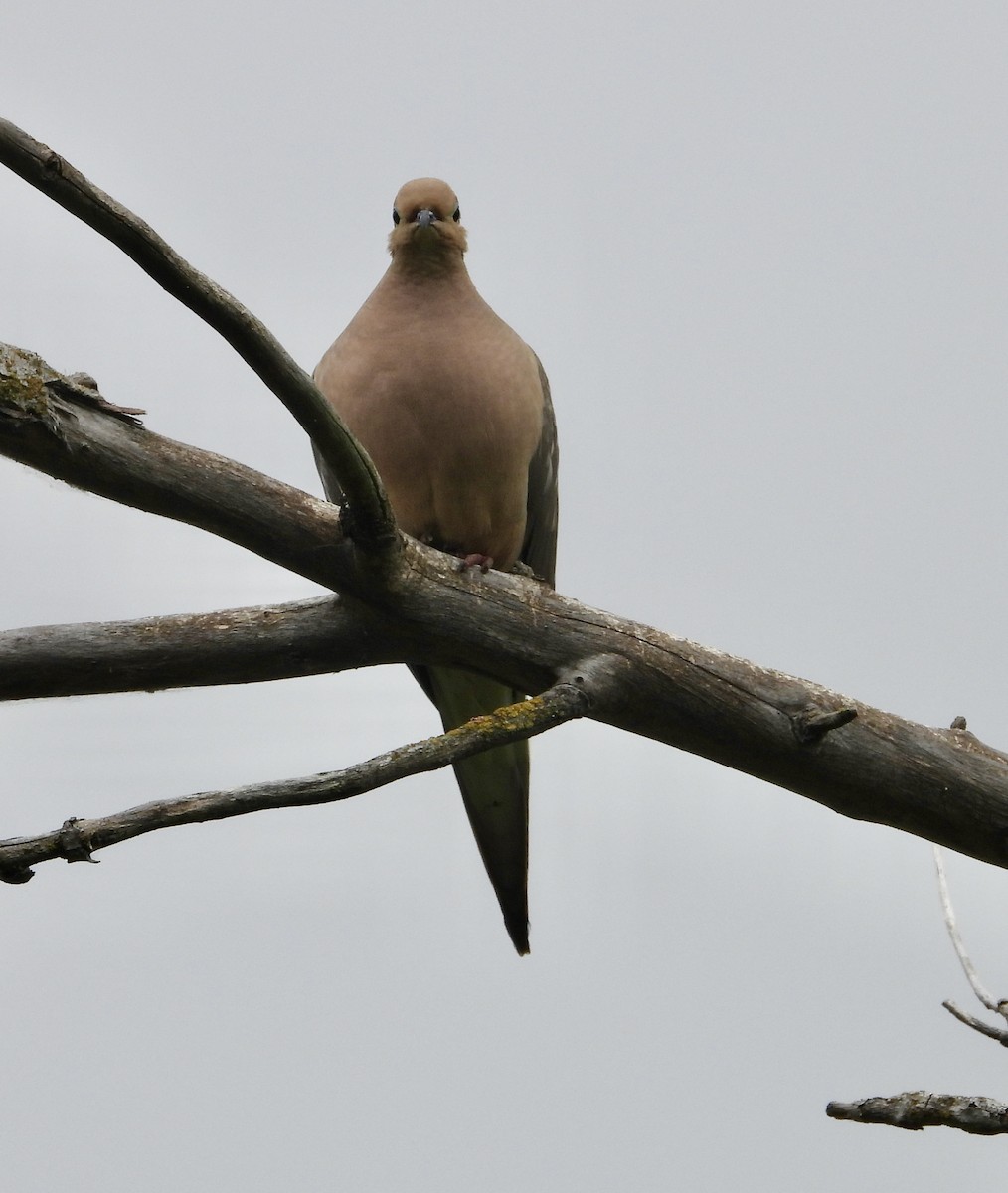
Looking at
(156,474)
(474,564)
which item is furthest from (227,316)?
(474,564)

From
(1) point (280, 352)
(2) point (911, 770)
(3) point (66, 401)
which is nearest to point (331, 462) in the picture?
(1) point (280, 352)

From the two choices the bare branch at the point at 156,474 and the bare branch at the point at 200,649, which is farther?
the bare branch at the point at 200,649

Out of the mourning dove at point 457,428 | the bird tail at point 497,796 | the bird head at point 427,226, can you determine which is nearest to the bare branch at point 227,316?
the mourning dove at point 457,428

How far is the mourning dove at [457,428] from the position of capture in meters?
4.09

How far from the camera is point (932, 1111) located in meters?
2.65

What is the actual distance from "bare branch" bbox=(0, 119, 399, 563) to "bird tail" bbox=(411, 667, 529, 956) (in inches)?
59.4

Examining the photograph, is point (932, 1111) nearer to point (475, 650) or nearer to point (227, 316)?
point (475, 650)

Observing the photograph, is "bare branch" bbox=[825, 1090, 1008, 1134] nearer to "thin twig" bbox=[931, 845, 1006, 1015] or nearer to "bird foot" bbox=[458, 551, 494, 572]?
"thin twig" bbox=[931, 845, 1006, 1015]

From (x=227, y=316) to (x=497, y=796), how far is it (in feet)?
7.75

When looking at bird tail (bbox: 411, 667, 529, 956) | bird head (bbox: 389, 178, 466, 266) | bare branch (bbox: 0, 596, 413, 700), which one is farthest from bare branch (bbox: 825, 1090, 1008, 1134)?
bird head (bbox: 389, 178, 466, 266)

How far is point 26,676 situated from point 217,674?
1.45ft

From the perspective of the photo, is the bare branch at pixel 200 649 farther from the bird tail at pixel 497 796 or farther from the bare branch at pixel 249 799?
the bird tail at pixel 497 796

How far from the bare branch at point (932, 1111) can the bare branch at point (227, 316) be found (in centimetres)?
157

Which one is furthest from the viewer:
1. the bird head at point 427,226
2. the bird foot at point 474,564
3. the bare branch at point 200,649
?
the bird head at point 427,226
